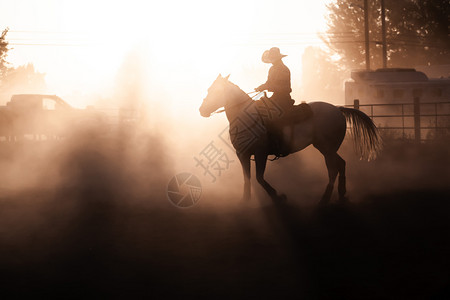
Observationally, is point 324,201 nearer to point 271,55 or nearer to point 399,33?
point 271,55

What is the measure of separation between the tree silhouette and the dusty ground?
42118mm

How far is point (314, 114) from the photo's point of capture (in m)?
10.3

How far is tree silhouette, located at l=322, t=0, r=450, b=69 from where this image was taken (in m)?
53.8

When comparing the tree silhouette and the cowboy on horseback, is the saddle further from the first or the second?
the tree silhouette

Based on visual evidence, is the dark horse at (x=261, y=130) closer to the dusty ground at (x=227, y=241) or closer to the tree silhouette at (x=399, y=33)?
the dusty ground at (x=227, y=241)

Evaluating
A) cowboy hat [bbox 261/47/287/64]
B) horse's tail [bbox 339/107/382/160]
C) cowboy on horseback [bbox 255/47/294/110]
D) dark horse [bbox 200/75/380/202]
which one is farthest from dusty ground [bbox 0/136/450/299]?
cowboy hat [bbox 261/47/287/64]

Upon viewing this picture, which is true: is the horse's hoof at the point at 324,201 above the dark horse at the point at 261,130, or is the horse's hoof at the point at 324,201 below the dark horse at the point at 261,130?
below

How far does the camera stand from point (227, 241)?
7234 mm

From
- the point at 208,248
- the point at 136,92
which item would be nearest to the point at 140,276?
the point at 208,248

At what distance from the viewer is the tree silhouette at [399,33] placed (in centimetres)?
5378

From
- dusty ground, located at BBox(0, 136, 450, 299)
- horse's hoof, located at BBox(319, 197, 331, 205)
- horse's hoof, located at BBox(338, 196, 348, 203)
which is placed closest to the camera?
dusty ground, located at BBox(0, 136, 450, 299)

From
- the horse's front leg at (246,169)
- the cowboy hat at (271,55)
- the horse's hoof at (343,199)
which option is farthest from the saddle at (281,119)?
the horse's hoof at (343,199)

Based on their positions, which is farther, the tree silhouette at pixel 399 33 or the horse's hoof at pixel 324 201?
the tree silhouette at pixel 399 33

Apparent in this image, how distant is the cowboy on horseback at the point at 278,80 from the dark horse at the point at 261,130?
364 mm
